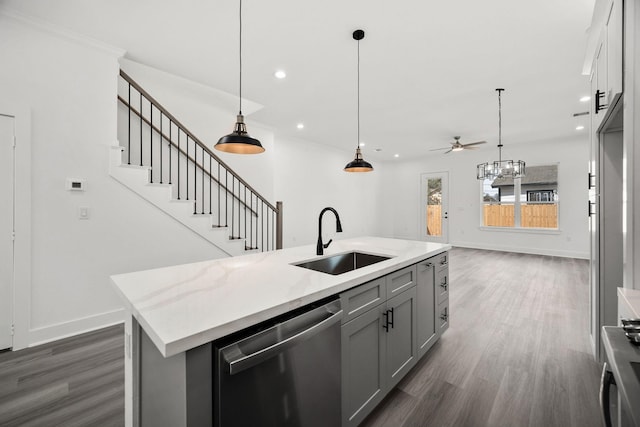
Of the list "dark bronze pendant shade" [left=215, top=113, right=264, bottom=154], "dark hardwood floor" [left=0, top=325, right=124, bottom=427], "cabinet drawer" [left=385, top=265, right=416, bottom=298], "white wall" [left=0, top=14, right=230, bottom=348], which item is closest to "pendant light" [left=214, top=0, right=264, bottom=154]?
"dark bronze pendant shade" [left=215, top=113, right=264, bottom=154]

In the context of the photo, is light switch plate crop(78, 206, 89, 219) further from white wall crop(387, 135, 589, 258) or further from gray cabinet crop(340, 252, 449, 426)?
white wall crop(387, 135, 589, 258)

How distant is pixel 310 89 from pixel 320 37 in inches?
48.9

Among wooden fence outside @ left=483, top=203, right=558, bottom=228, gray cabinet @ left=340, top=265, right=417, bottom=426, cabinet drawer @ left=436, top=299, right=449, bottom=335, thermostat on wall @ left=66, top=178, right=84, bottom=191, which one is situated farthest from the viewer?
wooden fence outside @ left=483, top=203, right=558, bottom=228

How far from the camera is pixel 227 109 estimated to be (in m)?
4.77

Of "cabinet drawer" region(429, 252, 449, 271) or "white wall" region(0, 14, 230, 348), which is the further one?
"white wall" region(0, 14, 230, 348)

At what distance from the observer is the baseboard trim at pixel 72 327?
2492 millimetres

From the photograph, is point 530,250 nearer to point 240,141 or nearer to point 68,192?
point 240,141

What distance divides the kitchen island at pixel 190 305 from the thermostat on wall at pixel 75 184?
1.85 m

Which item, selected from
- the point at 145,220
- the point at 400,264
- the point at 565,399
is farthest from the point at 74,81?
the point at 565,399

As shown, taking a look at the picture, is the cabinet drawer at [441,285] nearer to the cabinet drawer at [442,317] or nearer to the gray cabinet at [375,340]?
the cabinet drawer at [442,317]

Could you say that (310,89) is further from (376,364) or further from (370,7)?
(376,364)

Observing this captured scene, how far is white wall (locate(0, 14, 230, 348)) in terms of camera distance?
247 cm

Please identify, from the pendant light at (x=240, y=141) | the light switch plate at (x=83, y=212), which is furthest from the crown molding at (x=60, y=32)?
the pendant light at (x=240, y=141)

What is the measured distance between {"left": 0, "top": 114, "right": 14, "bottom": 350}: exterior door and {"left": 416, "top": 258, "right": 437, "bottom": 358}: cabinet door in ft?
11.3
